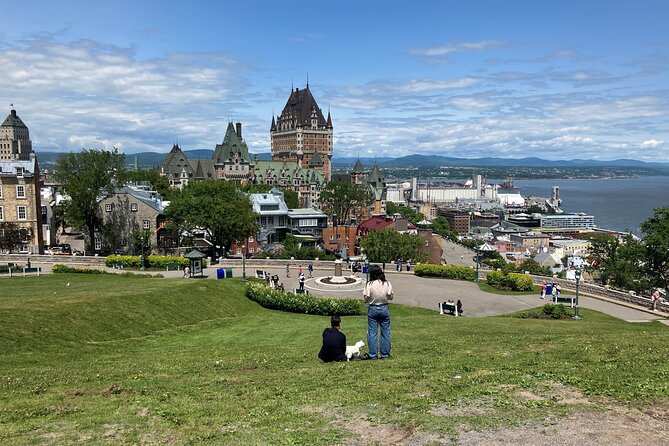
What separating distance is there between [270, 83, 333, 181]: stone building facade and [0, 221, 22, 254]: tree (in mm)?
120456

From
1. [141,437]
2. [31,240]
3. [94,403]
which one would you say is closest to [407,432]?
[141,437]

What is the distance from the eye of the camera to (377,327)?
1257cm

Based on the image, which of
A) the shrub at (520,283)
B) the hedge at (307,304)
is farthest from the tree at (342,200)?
the hedge at (307,304)

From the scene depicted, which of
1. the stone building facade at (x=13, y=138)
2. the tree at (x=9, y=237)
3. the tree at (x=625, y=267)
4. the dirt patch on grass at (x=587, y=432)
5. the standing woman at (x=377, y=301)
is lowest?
the tree at (x=625, y=267)

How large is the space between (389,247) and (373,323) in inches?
1526

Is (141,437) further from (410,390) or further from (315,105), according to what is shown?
(315,105)

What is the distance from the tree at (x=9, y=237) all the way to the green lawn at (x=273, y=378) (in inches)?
1344

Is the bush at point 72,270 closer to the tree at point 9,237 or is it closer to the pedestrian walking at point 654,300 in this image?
the tree at point 9,237

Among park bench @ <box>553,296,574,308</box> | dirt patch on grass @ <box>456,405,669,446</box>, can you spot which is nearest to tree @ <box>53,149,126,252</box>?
park bench @ <box>553,296,574,308</box>

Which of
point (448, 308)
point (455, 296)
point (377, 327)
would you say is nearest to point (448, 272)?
point (455, 296)

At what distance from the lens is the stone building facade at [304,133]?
172875 millimetres

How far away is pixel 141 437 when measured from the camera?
827cm

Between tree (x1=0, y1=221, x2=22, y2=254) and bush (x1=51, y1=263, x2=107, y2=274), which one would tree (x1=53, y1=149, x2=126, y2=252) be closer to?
tree (x1=0, y1=221, x2=22, y2=254)

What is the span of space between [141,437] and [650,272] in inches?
1824
